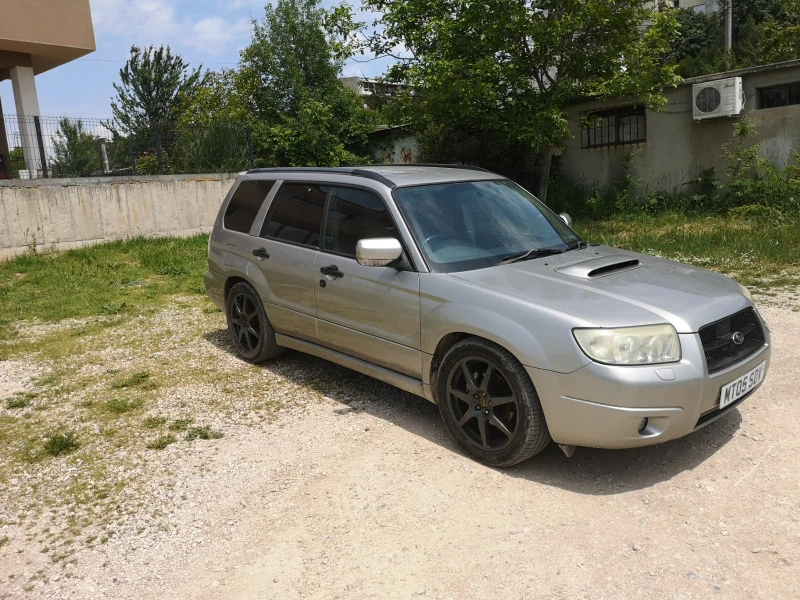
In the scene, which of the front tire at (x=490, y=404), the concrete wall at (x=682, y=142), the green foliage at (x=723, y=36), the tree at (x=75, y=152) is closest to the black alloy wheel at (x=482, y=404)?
the front tire at (x=490, y=404)

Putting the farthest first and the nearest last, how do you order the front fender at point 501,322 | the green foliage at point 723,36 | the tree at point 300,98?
the green foliage at point 723,36
the tree at point 300,98
the front fender at point 501,322

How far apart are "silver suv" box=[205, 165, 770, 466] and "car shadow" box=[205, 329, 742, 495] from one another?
21 centimetres

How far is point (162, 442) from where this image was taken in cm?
454

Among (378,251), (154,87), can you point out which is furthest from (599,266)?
(154,87)

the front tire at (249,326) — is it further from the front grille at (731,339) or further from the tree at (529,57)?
the tree at (529,57)

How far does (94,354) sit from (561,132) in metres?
10.7

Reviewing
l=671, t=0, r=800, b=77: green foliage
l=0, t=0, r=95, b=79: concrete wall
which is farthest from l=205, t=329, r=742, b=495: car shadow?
l=671, t=0, r=800, b=77: green foliage

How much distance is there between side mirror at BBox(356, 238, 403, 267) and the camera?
419 centimetres

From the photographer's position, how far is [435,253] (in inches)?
170

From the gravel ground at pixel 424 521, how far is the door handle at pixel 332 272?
105 centimetres

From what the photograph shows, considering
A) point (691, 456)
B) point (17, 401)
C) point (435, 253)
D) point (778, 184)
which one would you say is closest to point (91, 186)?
point (17, 401)

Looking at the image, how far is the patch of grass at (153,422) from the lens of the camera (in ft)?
15.9

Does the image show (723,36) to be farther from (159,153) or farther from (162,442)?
(162,442)

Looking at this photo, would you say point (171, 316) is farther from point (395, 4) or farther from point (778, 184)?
point (778, 184)
